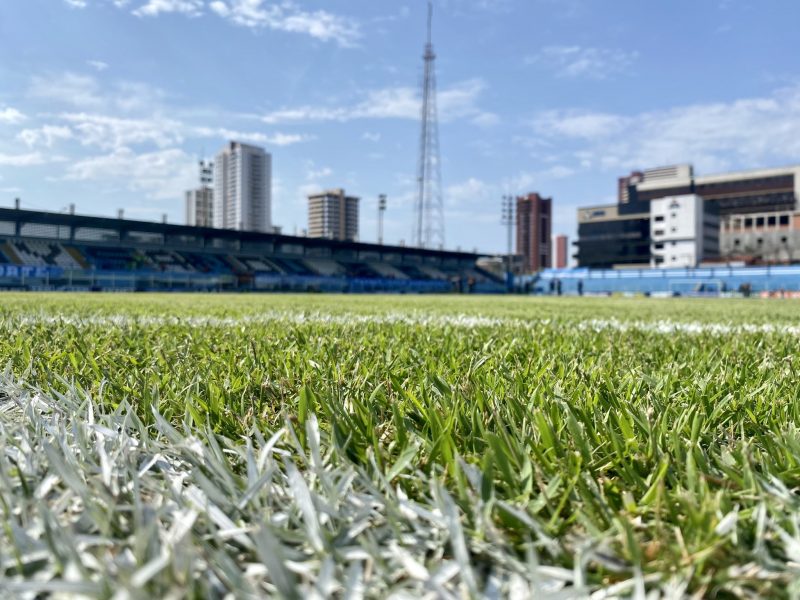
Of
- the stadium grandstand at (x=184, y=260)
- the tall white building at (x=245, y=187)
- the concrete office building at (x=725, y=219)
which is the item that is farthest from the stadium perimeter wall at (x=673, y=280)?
the tall white building at (x=245, y=187)

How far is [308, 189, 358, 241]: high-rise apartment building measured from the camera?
81688 millimetres

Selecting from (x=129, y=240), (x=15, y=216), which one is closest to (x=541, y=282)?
(x=129, y=240)

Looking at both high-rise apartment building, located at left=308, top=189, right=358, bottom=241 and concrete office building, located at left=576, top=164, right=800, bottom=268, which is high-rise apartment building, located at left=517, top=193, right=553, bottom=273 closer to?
high-rise apartment building, located at left=308, top=189, right=358, bottom=241

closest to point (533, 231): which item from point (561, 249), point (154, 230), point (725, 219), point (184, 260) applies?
point (561, 249)

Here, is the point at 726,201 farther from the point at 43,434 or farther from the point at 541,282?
the point at 43,434

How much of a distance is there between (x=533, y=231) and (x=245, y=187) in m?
61.5

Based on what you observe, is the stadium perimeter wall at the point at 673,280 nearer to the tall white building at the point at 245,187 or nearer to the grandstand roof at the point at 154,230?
the grandstand roof at the point at 154,230

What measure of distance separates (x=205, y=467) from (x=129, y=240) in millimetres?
34781

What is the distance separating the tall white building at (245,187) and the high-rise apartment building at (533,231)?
5395 cm

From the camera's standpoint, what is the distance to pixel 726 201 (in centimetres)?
6744

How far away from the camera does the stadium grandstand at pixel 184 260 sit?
89.4 feet

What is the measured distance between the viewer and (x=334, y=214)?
271ft

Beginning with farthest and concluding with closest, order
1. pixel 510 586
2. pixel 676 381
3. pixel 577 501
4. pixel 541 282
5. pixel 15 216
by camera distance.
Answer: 1. pixel 541 282
2. pixel 15 216
3. pixel 676 381
4. pixel 577 501
5. pixel 510 586

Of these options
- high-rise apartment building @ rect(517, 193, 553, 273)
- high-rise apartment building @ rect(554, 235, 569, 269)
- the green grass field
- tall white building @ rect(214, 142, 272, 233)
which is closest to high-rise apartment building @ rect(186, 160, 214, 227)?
tall white building @ rect(214, 142, 272, 233)
